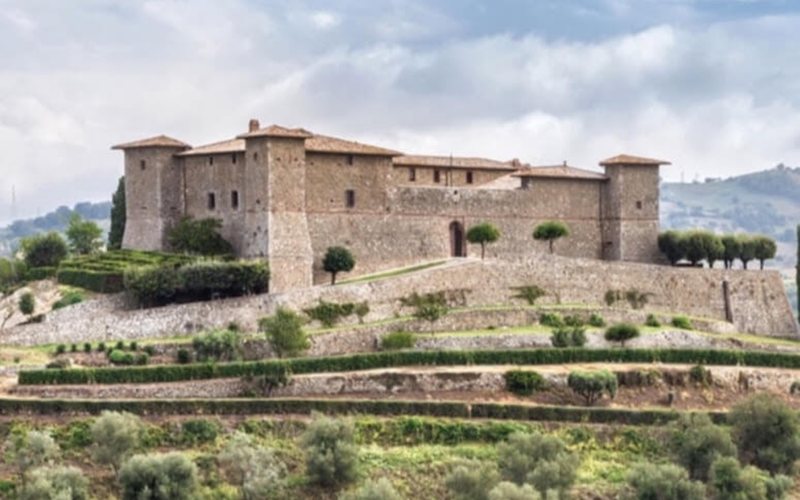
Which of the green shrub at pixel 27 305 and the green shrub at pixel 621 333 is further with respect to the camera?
the green shrub at pixel 621 333

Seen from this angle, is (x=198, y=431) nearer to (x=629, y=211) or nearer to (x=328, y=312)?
(x=328, y=312)

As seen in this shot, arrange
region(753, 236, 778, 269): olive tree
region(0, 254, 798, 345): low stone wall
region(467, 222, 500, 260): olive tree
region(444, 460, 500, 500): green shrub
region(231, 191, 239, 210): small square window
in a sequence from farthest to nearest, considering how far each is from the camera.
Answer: region(753, 236, 778, 269): olive tree
region(467, 222, 500, 260): olive tree
region(231, 191, 239, 210): small square window
region(0, 254, 798, 345): low stone wall
region(444, 460, 500, 500): green shrub

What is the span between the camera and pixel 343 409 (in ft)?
169

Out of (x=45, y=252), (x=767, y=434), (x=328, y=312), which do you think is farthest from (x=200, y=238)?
(x=767, y=434)

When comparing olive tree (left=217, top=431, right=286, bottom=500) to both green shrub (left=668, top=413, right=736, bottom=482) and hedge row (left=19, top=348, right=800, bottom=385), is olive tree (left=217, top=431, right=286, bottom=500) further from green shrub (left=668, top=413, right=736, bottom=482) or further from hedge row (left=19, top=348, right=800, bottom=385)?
green shrub (left=668, top=413, right=736, bottom=482)

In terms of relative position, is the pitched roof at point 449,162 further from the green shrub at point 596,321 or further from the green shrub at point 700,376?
the green shrub at point 700,376

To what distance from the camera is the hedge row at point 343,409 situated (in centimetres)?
4919

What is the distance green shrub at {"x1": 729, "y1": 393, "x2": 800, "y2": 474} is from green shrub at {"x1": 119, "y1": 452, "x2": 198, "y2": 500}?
18732 mm

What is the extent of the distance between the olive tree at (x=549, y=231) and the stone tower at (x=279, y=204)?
498 inches

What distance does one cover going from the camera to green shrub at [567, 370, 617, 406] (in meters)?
55.1

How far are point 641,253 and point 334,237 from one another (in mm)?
17019

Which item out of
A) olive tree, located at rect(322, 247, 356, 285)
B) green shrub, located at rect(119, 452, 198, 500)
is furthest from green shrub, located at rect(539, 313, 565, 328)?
green shrub, located at rect(119, 452, 198, 500)

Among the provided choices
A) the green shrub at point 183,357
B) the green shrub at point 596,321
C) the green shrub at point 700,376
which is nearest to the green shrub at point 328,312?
the green shrub at point 183,357

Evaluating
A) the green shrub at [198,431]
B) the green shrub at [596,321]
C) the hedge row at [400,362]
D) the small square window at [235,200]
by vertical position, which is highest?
the small square window at [235,200]
